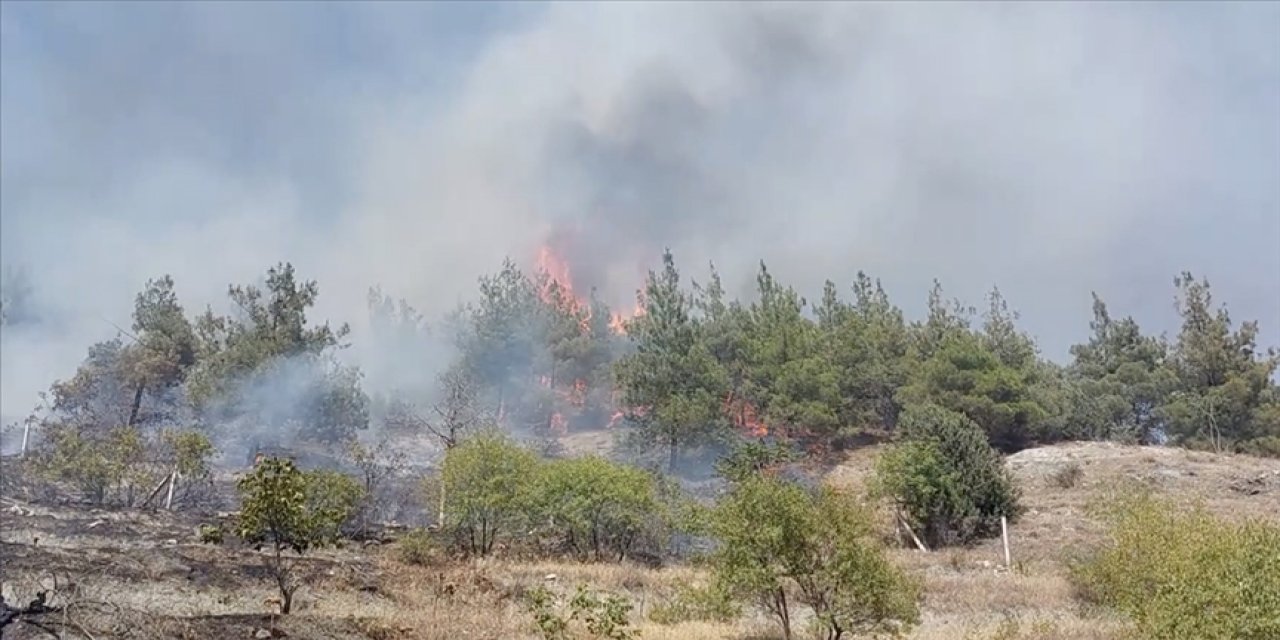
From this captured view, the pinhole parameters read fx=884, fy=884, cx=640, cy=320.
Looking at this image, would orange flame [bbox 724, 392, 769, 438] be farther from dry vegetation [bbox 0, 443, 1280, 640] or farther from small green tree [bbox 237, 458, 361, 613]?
small green tree [bbox 237, 458, 361, 613]

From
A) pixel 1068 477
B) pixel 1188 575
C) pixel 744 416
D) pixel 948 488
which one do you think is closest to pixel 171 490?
pixel 948 488

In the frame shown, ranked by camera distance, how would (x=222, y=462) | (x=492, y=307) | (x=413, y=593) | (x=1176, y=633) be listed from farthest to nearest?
(x=492, y=307)
(x=222, y=462)
(x=413, y=593)
(x=1176, y=633)

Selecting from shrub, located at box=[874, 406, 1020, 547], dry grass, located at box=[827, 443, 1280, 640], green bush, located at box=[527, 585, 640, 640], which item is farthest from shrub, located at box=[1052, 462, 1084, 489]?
green bush, located at box=[527, 585, 640, 640]

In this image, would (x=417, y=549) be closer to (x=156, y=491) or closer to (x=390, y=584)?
(x=390, y=584)

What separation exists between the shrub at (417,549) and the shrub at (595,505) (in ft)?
11.1

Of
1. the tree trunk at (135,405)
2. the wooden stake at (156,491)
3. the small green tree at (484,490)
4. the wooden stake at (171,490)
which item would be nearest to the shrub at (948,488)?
the small green tree at (484,490)

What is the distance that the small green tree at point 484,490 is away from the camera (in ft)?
88.6

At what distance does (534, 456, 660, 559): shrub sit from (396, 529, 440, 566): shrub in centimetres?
337

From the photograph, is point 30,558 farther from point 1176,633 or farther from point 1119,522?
point 1119,522

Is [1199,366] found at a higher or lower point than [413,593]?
higher

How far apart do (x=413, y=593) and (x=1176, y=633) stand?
1400 centimetres

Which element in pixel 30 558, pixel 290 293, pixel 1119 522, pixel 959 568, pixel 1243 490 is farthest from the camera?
pixel 290 293

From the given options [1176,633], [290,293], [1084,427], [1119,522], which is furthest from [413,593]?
[1084,427]

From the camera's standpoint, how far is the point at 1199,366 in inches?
2004
